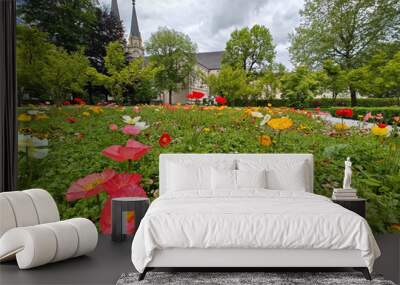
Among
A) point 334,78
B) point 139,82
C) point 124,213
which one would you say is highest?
point 334,78

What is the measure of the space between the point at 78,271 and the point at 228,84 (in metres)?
3.27

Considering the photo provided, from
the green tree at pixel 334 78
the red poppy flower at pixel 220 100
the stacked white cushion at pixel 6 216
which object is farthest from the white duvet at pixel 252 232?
the green tree at pixel 334 78

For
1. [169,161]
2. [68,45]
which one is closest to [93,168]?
[169,161]

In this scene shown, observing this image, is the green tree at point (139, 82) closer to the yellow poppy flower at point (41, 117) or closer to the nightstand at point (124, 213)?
the yellow poppy flower at point (41, 117)

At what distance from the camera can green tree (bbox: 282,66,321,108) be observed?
6688 millimetres

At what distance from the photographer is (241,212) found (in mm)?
4105

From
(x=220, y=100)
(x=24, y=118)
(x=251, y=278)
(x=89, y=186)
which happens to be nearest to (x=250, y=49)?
(x=220, y=100)

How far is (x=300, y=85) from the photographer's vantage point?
6762 millimetres

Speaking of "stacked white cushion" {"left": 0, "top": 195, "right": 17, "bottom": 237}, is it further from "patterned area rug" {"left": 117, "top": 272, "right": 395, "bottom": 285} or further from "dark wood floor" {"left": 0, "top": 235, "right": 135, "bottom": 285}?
"patterned area rug" {"left": 117, "top": 272, "right": 395, "bottom": 285}

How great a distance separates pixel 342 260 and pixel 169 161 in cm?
252

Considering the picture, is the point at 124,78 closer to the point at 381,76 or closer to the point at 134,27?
the point at 134,27

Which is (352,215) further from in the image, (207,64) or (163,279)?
(207,64)

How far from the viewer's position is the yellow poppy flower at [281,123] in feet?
22.0

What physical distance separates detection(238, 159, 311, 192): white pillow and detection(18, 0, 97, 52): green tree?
271 centimetres
